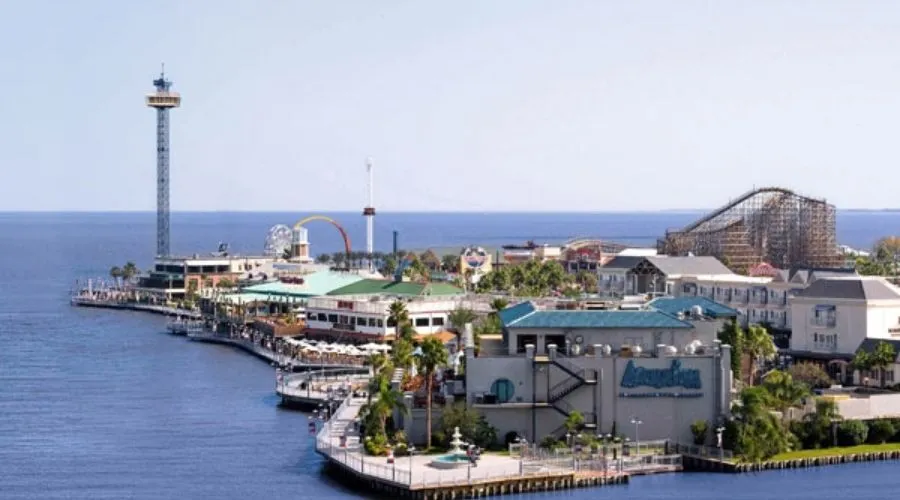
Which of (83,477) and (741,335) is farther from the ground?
(741,335)

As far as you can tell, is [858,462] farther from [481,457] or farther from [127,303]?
[127,303]

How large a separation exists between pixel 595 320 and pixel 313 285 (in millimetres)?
79259

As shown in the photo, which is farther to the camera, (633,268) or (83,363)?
(633,268)

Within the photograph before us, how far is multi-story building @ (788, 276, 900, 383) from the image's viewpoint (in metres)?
105

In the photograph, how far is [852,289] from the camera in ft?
350

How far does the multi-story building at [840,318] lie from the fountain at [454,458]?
34.8 m

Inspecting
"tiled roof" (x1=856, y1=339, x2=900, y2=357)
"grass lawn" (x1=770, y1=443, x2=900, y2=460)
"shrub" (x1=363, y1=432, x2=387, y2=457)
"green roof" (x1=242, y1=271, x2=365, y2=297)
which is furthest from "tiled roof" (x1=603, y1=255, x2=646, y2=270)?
→ "shrub" (x1=363, y1=432, x2=387, y2=457)

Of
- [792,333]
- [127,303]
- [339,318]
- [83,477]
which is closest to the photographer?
[83,477]

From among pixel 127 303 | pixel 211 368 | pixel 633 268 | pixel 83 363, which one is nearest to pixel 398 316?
pixel 211 368

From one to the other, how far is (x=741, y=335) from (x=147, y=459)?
31095 mm

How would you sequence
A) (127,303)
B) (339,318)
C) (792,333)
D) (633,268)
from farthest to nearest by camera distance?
(127,303) → (633,268) → (339,318) → (792,333)

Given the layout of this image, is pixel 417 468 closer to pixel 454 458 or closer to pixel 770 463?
pixel 454 458

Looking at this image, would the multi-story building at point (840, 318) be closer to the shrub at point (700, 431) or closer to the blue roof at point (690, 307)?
the blue roof at point (690, 307)

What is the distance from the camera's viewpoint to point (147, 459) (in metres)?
79.3
